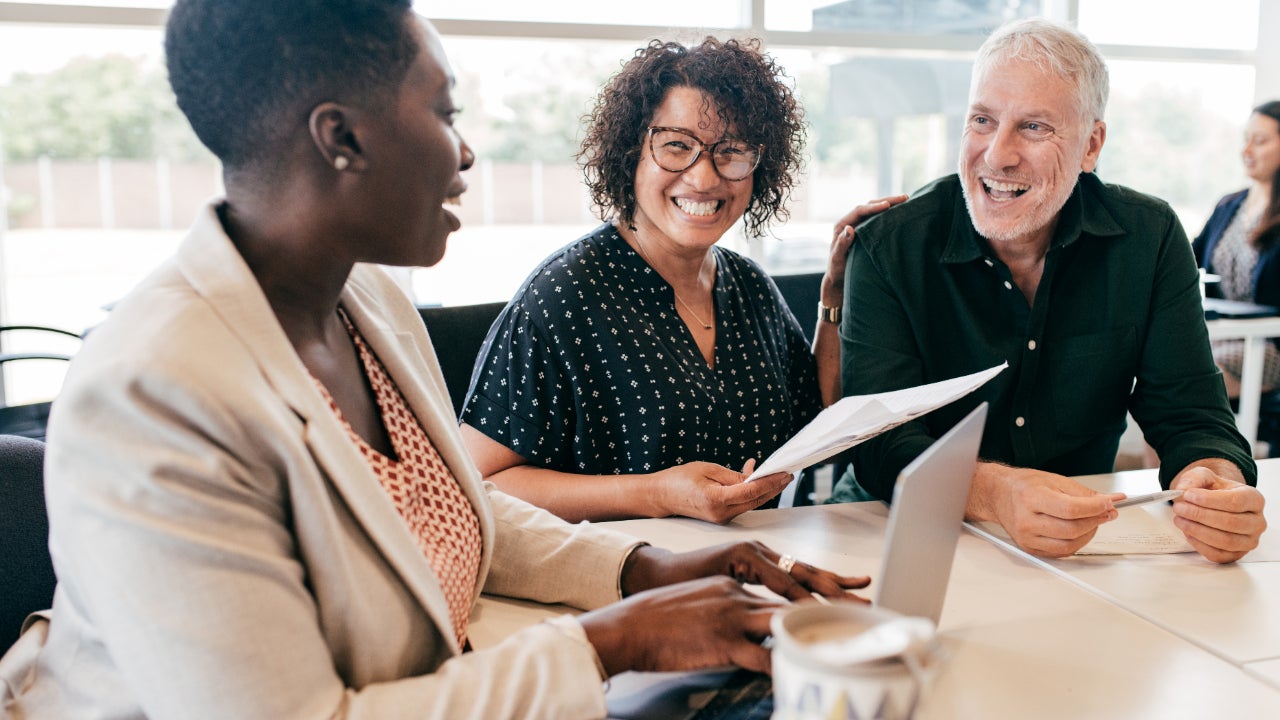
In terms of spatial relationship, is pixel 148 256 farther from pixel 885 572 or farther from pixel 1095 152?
pixel 885 572

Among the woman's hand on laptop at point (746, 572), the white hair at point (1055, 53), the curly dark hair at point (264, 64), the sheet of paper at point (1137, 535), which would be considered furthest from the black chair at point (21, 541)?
the white hair at point (1055, 53)

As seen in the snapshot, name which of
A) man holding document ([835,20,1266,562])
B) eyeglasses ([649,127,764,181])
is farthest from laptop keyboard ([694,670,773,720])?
eyeglasses ([649,127,764,181])

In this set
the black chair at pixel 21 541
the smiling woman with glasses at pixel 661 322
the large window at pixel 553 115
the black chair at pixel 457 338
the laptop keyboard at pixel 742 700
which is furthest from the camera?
the large window at pixel 553 115

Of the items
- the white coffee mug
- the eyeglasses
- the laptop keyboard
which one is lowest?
the laptop keyboard

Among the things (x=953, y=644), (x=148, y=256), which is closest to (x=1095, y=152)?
(x=953, y=644)

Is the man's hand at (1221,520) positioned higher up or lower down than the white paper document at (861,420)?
lower down

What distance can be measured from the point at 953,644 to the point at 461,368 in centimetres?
118

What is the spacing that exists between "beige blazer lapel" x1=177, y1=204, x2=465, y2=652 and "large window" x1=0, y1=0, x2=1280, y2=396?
141cm

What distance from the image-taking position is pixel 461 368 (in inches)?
79.0

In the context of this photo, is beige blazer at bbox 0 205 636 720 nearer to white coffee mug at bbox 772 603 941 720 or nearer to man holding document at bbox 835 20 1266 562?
white coffee mug at bbox 772 603 941 720

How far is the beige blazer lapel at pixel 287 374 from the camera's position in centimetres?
84

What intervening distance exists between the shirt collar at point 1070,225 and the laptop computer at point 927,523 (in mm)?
903

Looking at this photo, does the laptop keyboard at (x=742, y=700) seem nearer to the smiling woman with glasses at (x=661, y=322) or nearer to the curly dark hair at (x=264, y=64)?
the smiling woman with glasses at (x=661, y=322)

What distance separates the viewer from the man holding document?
1.80m
